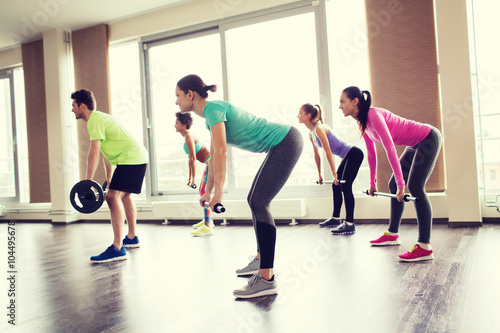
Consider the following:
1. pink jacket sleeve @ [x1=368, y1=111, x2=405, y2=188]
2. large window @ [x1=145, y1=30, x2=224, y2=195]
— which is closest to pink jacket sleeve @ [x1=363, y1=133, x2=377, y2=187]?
pink jacket sleeve @ [x1=368, y1=111, x2=405, y2=188]

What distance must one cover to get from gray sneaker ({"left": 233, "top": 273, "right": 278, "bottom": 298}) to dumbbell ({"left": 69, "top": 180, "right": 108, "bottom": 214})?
1342 mm

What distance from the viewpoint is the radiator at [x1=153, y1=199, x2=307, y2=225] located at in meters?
4.40

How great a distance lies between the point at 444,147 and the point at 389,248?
4.74 ft

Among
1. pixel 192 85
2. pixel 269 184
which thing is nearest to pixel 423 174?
pixel 269 184

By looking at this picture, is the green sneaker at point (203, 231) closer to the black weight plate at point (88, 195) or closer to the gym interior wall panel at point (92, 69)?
the black weight plate at point (88, 195)

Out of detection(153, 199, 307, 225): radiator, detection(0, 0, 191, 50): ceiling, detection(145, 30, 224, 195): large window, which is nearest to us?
detection(153, 199, 307, 225): radiator

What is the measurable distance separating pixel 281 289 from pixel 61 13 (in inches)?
198

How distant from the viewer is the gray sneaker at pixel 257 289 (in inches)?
74.2

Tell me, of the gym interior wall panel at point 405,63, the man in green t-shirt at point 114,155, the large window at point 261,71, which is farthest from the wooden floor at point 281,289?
the large window at point 261,71

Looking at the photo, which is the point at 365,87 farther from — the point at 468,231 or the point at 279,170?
the point at 279,170

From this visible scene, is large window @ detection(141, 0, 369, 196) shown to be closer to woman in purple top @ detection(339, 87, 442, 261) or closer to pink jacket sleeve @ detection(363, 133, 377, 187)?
pink jacket sleeve @ detection(363, 133, 377, 187)

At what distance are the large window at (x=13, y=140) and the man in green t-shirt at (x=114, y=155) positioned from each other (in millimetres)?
4380

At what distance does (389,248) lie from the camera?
9.31ft

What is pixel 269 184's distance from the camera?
1.84 metres
